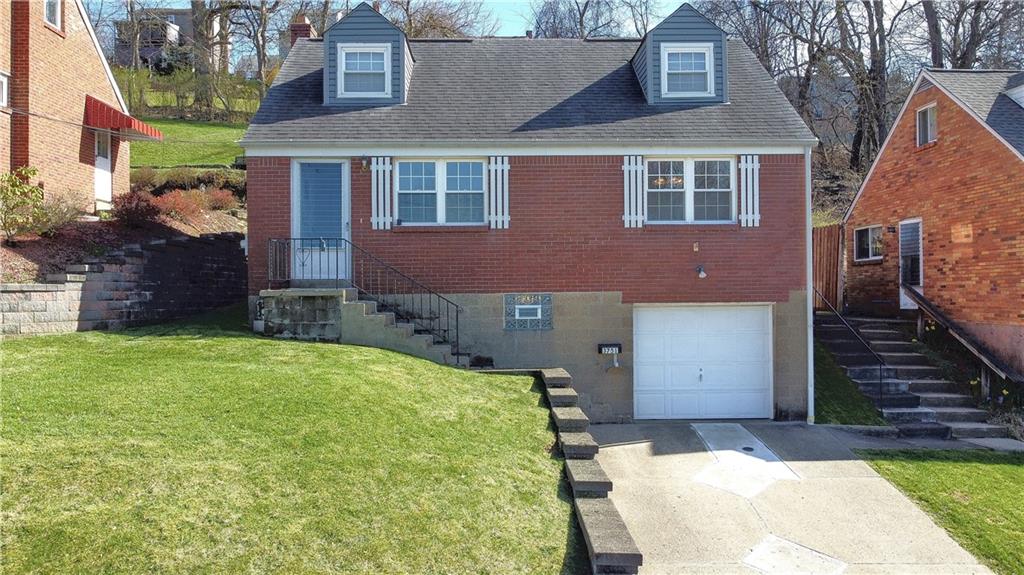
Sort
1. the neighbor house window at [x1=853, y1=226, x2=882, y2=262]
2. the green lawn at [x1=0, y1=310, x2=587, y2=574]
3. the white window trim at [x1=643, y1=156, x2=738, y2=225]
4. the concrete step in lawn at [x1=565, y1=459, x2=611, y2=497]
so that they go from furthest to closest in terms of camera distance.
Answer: the neighbor house window at [x1=853, y1=226, x2=882, y2=262], the white window trim at [x1=643, y1=156, x2=738, y2=225], the concrete step in lawn at [x1=565, y1=459, x2=611, y2=497], the green lawn at [x1=0, y1=310, x2=587, y2=574]

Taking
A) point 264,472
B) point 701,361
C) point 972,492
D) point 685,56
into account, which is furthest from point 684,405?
point 264,472

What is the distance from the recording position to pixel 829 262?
16.8 m

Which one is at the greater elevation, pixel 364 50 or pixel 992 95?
pixel 364 50

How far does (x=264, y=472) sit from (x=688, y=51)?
1095 cm

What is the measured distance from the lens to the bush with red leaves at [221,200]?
17984 mm

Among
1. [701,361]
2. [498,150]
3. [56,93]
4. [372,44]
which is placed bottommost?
[701,361]

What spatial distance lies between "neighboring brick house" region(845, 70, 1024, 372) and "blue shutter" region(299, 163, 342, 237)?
12433 mm

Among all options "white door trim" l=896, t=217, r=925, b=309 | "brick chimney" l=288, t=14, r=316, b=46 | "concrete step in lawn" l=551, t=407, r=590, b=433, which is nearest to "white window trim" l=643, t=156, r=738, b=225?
"concrete step in lawn" l=551, t=407, r=590, b=433

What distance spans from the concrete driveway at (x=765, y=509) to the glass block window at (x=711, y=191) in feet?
13.0

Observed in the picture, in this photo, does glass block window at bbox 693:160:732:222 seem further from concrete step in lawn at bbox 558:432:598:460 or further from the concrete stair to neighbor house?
concrete step in lawn at bbox 558:432:598:460

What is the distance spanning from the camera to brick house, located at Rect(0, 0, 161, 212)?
12.8m

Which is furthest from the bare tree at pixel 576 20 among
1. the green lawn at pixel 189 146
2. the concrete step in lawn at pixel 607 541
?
the concrete step in lawn at pixel 607 541

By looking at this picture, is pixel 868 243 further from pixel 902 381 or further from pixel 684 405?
pixel 684 405

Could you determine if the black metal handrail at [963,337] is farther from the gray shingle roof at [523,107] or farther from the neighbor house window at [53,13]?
the neighbor house window at [53,13]
